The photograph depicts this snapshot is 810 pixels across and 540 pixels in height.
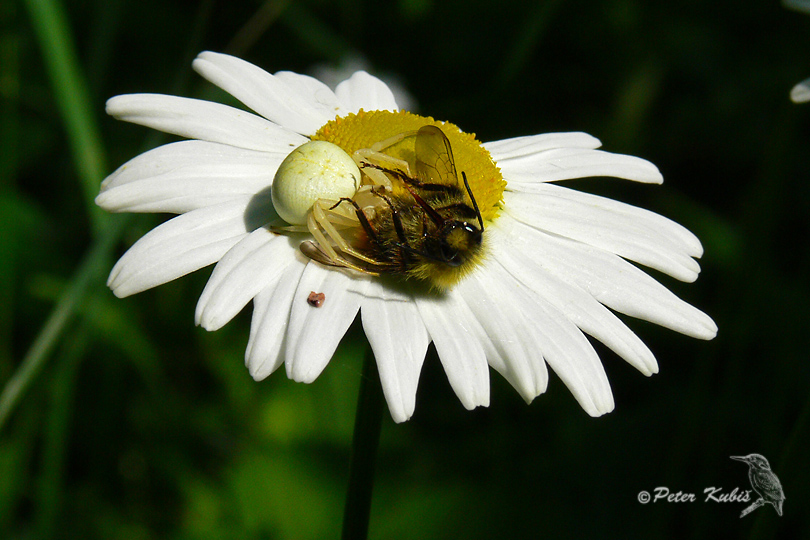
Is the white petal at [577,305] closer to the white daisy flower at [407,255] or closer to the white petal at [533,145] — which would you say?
the white daisy flower at [407,255]

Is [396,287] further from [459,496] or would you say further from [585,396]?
[459,496]

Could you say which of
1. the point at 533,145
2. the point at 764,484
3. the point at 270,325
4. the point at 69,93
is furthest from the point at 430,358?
the point at 270,325

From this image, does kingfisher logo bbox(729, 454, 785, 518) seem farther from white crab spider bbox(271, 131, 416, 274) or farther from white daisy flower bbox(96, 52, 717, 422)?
white crab spider bbox(271, 131, 416, 274)

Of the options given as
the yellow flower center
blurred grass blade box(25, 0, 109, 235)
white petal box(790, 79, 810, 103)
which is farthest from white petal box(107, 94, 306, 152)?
white petal box(790, 79, 810, 103)

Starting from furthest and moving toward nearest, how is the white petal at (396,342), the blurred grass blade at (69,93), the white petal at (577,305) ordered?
the blurred grass blade at (69,93) < the white petal at (577,305) < the white petal at (396,342)

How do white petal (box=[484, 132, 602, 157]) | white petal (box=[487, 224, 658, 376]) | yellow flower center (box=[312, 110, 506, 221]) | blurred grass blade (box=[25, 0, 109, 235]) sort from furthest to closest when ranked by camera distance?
blurred grass blade (box=[25, 0, 109, 235])
white petal (box=[484, 132, 602, 157])
yellow flower center (box=[312, 110, 506, 221])
white petal (box=[487, 224, 658, 376])

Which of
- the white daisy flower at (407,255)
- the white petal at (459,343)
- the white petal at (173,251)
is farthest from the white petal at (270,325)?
the white petal at (459,343)

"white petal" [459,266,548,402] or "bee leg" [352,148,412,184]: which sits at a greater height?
"bee leg" [352,148,412,184]
